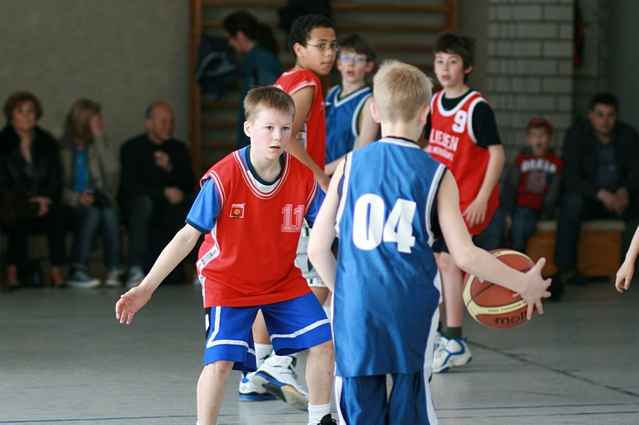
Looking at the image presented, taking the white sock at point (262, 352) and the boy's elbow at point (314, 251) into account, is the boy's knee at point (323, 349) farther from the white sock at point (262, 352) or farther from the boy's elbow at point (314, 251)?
the boy's elbow at point (314, 251)

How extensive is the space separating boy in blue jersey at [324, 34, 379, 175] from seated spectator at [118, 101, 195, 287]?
12.7 feet

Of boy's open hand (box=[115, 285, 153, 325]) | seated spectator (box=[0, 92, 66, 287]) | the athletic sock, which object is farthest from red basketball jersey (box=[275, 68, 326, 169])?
seated spectator (box=[0, 92, 66, 287])

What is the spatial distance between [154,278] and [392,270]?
42.2 inches

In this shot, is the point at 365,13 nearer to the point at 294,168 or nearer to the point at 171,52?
the point at 171,52

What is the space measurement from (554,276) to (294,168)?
5792 mm

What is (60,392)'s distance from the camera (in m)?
6.26

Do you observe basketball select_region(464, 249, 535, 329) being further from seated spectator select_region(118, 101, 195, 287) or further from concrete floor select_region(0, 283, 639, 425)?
seated spectator select_region(118, 101, 195, 287)

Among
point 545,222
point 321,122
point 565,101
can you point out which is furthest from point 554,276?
point 321,122

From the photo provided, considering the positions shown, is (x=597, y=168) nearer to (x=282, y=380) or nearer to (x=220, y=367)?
(x=282, y=380)

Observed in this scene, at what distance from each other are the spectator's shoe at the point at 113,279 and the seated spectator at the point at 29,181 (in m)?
0.37

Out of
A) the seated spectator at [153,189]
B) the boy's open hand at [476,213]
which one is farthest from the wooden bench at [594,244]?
the boy's open hand at [476,213]

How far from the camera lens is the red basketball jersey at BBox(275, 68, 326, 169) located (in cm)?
632

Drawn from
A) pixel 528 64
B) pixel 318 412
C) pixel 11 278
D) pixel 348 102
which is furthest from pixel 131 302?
pixel 528 64

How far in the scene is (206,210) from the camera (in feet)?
15.9
